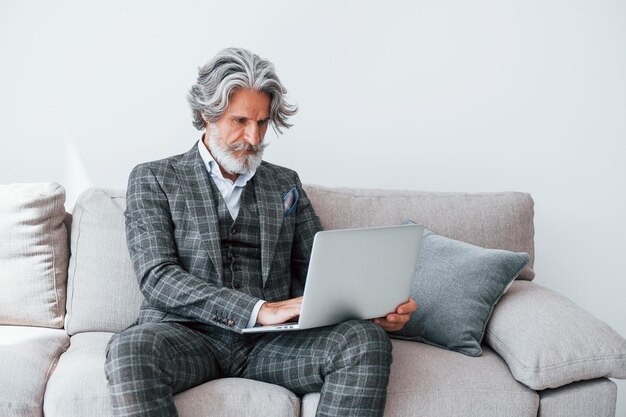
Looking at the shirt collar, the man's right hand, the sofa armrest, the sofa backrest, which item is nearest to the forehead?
the shirt collar

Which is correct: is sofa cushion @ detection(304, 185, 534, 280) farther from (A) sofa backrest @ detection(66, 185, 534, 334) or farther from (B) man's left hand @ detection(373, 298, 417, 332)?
(B) man's left hand @ detection(373, 298, 417, 332)

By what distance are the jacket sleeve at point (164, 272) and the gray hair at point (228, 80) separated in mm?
259

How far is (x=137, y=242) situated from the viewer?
2.10 meters

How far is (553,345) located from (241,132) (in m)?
1.04

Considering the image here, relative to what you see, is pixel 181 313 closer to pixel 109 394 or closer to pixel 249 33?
pixel 109 394

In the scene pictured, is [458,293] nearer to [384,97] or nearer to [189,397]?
[189,397]

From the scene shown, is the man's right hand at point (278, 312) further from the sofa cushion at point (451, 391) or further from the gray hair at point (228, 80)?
the gray hair at point (228, 80)

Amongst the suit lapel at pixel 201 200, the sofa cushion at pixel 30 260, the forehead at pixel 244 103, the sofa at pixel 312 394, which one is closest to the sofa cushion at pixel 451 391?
the sofa at pixel 312 394

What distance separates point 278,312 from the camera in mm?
1938

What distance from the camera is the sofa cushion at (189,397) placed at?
183 centimetres

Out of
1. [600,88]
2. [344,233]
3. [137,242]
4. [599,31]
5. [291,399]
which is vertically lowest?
[291,399]

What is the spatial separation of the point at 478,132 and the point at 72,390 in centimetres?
187

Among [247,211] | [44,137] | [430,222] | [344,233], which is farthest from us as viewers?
[44,137]

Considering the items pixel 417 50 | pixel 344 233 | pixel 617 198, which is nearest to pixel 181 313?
pixel 344 233
